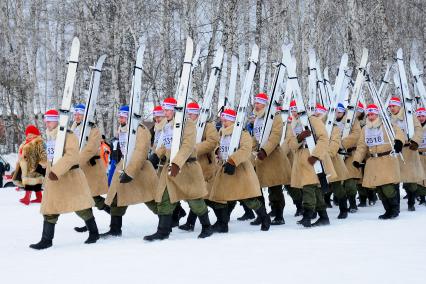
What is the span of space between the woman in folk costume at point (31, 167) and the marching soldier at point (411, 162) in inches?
261

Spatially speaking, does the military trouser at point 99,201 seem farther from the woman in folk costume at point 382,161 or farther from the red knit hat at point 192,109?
the woman in folk costume at point 382,161

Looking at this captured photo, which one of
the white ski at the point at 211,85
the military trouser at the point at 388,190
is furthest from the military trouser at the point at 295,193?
the white ski at the point at 211,85

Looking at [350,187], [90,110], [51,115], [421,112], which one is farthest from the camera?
[421,112]

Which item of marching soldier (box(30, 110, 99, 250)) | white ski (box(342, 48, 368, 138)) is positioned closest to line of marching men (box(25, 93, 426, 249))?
marching soldier (box(30, 110, 99, 250))

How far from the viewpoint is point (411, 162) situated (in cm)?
931

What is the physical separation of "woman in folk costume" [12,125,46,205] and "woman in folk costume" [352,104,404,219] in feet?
20.1

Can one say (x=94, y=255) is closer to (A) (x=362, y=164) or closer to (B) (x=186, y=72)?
(B) (x=186, y=72)

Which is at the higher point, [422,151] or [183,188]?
[422,151]

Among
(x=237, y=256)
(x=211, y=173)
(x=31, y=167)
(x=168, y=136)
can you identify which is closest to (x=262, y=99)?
(x=211, y=173)

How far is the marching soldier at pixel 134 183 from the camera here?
7.14 m

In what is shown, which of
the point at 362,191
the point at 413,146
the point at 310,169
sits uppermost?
the point at 413,146

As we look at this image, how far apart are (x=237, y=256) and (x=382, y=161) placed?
361 centimetres

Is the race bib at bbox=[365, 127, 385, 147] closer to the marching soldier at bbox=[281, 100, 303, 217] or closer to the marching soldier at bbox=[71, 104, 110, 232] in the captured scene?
the marching soldier at bbox=[281, 100, 303, 217]

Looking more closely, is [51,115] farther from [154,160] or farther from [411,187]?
[411,187]
